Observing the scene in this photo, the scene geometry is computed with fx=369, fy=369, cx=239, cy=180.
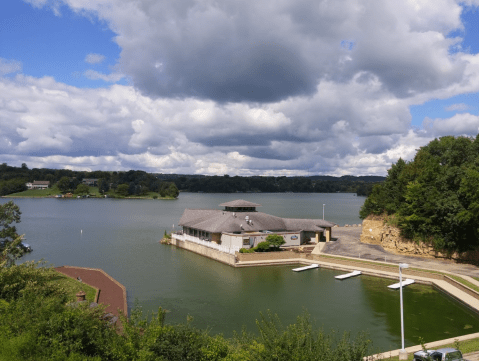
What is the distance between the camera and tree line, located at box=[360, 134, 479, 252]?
137 feet

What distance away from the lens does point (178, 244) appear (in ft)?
201

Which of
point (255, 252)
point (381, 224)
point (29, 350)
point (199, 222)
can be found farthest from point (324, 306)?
point (199, 222)

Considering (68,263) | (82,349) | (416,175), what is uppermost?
(416,175)

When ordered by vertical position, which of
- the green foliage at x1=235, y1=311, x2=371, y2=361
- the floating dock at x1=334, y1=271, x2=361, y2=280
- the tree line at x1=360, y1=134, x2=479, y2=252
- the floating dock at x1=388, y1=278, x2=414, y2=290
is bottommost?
the floating dock at x1=334, y1=271, x2=361, y2=280

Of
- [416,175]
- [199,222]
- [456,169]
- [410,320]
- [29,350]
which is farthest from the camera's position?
[199,222]

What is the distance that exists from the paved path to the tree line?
8.23 feet

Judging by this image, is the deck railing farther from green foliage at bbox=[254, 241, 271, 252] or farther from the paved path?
the paved path

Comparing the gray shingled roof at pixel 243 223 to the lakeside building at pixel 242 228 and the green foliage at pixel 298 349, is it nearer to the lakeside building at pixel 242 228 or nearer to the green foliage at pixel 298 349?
the lakeside building at pixel 242 228

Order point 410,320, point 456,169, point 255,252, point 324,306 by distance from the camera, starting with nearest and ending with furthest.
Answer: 1. point 410,320
2. point 324,306
3. point 456,169
4. point 255,252

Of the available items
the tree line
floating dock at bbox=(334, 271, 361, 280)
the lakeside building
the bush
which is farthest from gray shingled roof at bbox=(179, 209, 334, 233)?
Result: floating dock at bbox=(334, 271, 361, 280)

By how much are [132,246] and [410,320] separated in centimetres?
4520

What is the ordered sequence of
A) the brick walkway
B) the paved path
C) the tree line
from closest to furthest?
the brick walkway < the paved path < the tree line

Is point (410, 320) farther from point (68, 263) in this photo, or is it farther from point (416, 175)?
point (68, 263)

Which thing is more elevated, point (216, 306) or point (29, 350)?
point (29, 350)
